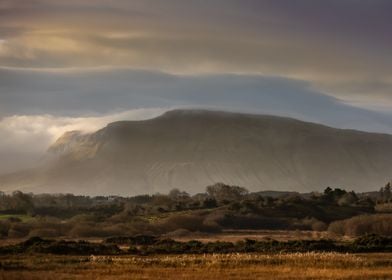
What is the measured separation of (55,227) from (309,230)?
1646 inches

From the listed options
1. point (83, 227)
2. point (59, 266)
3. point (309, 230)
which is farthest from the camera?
point (309, 230)

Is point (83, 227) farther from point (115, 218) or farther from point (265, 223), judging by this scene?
point (265, 223)

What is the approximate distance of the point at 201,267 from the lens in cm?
5778

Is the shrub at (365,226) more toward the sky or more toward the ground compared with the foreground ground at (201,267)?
more toward the sky

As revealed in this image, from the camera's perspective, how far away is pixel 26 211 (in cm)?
16325

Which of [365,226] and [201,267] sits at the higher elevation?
[365,226]

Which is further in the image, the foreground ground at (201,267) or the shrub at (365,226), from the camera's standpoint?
the shrub at (365,226)

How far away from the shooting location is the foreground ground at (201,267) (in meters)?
51.7

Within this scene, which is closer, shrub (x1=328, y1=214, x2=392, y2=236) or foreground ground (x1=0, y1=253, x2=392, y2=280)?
foreground ground (x1=0, y1=253, x2=392, y2=280)

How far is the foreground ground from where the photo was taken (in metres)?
51.7

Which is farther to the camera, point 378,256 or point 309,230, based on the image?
point 309,230

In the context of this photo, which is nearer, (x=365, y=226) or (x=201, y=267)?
(x=201, y=267)

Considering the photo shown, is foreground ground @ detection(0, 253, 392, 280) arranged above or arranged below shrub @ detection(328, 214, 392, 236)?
below

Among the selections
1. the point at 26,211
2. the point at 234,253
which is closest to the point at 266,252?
the point at 234,253
